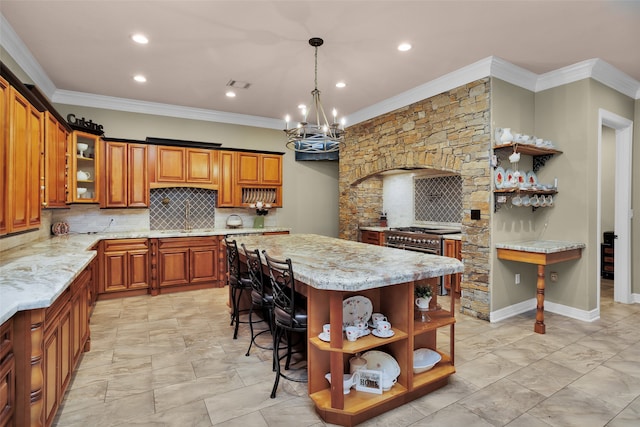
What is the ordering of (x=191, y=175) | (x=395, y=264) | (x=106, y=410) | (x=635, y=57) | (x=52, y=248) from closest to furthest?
1. (x=106, y=410)
2. (x=395, y=264)
3. (x=52, y=248)
4. (x=635, y=57)
5. (x=191, y=175)

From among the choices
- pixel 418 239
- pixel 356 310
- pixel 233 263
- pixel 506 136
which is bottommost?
pixel 356 310

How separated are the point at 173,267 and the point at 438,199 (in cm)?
434

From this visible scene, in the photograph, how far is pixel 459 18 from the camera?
111 inches

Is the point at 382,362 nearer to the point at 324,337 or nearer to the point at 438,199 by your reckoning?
the point at 324,337

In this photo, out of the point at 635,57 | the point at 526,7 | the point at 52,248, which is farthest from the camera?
the point at 635,57

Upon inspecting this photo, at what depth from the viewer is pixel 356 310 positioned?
2.24m

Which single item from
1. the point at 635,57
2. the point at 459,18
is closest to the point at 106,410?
the point at 459,18

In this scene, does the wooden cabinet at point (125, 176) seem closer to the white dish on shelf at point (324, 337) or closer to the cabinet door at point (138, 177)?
the cabinet door at point (138, 177)

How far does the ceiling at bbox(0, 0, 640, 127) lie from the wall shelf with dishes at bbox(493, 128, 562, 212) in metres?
0.85

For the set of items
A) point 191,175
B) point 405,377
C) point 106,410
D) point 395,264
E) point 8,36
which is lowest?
point 106,410

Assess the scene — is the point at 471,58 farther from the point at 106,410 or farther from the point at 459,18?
the point at 106,410

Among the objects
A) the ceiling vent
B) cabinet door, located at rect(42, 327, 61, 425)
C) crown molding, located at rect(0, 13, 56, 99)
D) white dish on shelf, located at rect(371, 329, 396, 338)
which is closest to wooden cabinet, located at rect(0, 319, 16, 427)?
cabinet door, located at rect(42, 327, 61, 425)

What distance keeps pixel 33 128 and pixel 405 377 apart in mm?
3398

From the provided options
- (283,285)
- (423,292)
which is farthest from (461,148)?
(283,285)
